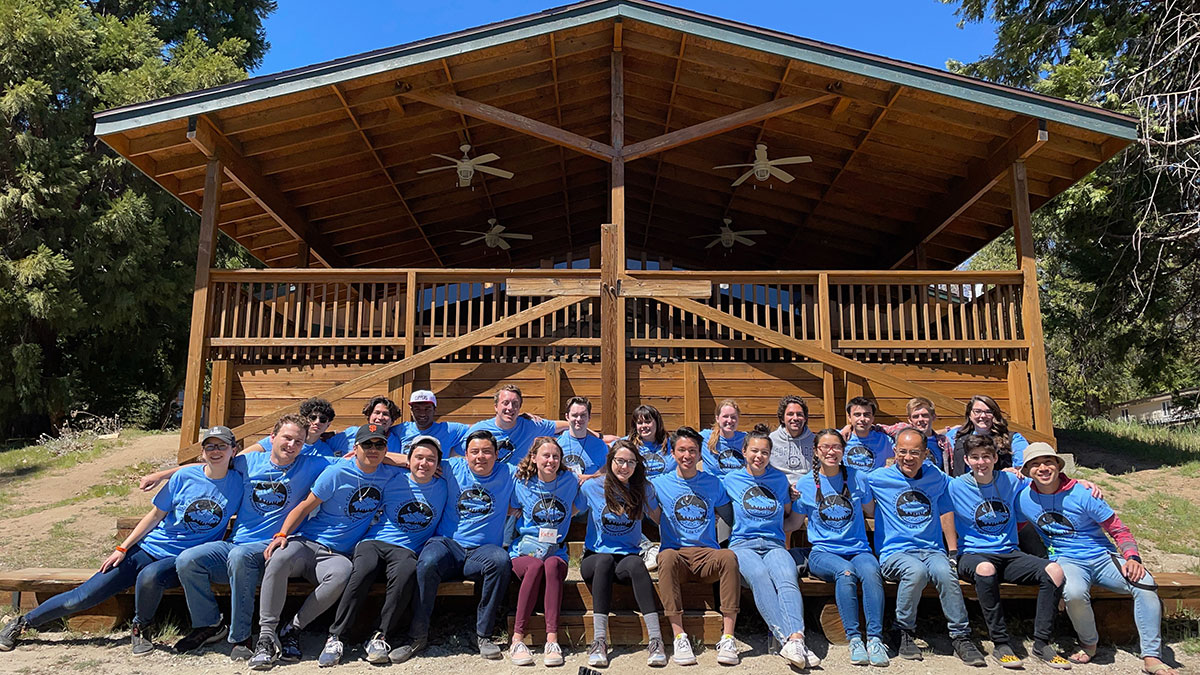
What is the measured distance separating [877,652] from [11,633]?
16.5 feet

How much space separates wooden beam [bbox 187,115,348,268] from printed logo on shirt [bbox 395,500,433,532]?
529 cm

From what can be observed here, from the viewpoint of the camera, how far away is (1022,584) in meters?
4.86

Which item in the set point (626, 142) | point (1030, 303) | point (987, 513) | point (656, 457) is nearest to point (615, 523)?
point (656, 457)

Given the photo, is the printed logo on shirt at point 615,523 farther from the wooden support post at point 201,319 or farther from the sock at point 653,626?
the wooden support post at point 201,319

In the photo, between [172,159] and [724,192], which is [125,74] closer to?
[172,159]

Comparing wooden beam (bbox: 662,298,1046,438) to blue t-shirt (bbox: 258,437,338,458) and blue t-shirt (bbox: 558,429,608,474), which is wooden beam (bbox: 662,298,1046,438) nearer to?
blue t-shirt (bbox: 558,429,608,474)

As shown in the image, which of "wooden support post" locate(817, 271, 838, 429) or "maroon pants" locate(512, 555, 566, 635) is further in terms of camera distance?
"wooden support post" locate(817, 271, 838, 429)

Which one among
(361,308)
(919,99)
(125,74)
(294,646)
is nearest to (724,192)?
(919,99)

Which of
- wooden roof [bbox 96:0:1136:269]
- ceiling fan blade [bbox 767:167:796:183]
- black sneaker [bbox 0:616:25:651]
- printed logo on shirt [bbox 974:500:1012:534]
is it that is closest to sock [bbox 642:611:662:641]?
printed logo on shirt [bbox 974:500:1012:534]

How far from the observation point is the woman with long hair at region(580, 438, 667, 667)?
475cm

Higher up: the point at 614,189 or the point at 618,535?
the point at 614,189

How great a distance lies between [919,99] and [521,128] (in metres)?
4.28

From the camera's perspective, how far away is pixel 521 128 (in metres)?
9.00

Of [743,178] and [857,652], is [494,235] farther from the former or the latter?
[857,652]
